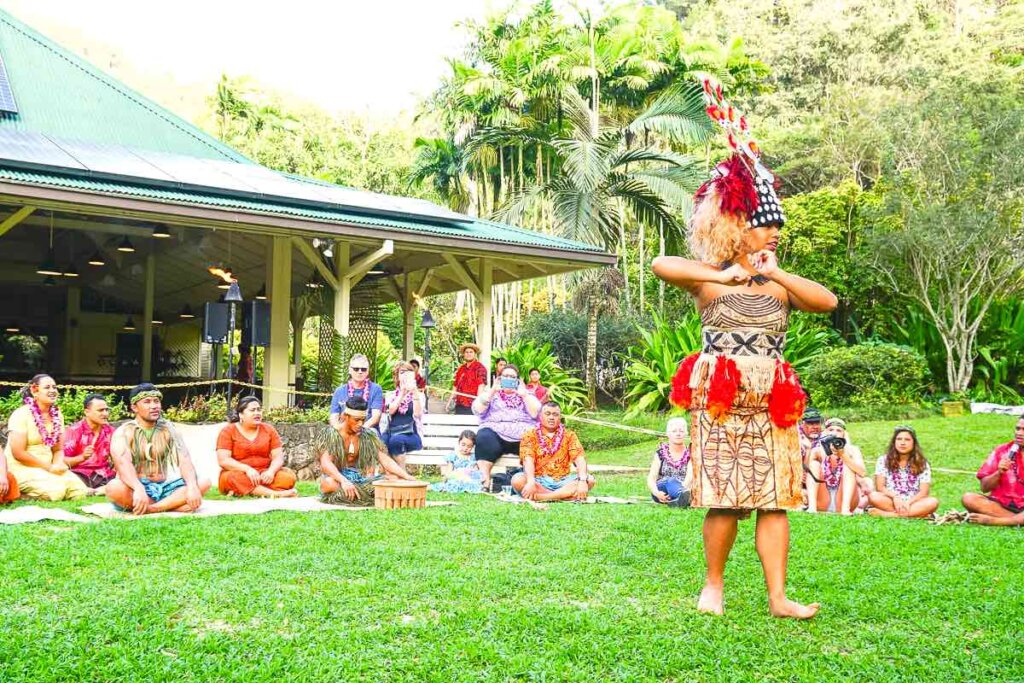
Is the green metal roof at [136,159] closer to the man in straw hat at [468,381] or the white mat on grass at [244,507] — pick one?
the man in straw hat at [468,381]

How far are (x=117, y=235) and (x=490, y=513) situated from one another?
11.3 meters

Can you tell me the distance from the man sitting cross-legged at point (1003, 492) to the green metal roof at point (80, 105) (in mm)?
12192

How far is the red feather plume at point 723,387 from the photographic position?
3.94 meters

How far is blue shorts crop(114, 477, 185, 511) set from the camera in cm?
686

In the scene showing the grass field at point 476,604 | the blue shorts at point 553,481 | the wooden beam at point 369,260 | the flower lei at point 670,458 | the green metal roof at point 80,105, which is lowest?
the grass field at point 476,604

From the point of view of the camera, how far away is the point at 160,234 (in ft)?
44.3

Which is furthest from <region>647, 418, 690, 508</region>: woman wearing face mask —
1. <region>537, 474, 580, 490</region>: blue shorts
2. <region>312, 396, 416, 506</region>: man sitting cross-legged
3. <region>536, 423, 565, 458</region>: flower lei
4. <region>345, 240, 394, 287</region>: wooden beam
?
<region>345, 240, 394, 287</region>: wooden beam

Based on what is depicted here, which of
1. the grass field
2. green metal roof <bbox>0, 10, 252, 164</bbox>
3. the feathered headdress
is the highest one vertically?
green metal roof <bbox>0, 10, 252, 164</bbox>

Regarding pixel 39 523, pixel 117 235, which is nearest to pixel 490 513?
pixel 39 523

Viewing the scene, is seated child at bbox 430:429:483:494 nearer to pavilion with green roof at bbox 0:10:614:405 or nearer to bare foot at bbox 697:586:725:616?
pavilion with green roof at bbox 0:10:614:405

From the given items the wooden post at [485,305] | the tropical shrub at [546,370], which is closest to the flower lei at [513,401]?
the wooden post at [485,305]

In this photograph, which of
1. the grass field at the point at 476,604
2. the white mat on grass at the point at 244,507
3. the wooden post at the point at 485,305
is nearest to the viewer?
the grass field at the point at 476,604

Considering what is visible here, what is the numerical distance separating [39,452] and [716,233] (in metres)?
5.91

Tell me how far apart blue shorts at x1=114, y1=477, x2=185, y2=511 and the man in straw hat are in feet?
19.2
